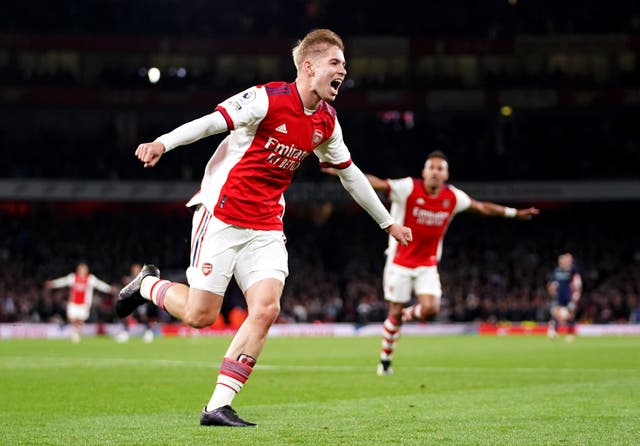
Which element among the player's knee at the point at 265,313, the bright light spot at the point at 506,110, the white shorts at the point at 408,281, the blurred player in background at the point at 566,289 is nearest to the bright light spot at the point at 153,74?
the bright light spot at the point at 506,110

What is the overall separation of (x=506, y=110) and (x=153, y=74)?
16.5 metres

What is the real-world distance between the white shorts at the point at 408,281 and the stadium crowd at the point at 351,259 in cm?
2390

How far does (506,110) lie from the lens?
49.3 metres

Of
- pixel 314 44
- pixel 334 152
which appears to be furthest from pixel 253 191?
pixel 314 44

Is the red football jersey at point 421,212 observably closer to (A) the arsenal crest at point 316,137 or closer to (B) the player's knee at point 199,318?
(A) the arsenal crest at point 316,137

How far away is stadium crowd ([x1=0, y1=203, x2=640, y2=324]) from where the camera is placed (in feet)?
130

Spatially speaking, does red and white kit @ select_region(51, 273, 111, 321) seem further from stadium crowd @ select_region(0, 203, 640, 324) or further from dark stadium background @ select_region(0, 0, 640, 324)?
dark stadium background @ select_region(0, 0, 640, 324)

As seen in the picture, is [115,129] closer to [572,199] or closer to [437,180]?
[572,199]

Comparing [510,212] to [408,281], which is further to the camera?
[408,281]

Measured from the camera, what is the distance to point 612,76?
168ft

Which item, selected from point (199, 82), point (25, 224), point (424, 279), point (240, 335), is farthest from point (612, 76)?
point (240, 335)

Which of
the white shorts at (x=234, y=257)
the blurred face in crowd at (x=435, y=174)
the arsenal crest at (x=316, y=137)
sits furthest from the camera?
the blurred face in crowd at (x=435, y=174)

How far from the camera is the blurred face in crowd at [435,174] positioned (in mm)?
15305

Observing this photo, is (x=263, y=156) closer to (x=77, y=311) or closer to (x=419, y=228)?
(x=419, y=228)
